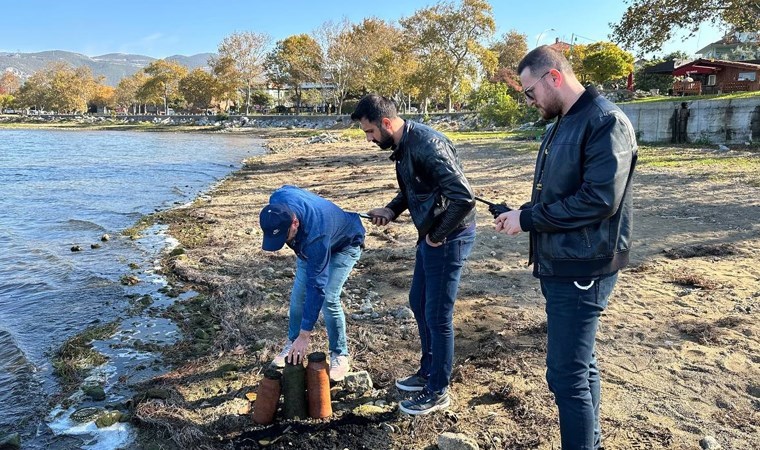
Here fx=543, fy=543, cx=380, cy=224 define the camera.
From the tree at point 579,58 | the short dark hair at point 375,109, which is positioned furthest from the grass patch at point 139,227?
the tree at point 579,58

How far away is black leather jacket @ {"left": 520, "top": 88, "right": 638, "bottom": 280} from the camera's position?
242cm

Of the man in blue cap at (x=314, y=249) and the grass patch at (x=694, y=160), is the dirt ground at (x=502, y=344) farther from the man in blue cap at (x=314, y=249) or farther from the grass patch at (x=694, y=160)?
the grass patch at (x=694, y=160)

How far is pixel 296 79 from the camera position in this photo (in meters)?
75.6

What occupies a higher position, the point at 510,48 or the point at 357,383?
the point at 510,48

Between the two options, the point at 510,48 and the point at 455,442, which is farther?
the point at 510,48

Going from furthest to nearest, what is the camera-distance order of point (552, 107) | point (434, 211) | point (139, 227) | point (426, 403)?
point (139, 227), point (426, 403), point (434, 211), point (552, 107)

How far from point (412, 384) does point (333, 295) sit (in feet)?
2.97

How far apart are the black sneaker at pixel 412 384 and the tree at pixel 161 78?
96.1m

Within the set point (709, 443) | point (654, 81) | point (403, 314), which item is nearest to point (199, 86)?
point (654, 81)

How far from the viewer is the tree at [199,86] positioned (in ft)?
269

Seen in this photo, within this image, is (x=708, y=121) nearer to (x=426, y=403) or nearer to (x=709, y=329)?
(x=709, y=329)

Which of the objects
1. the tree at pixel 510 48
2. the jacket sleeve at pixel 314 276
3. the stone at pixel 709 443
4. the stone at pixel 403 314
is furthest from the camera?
the tree at pixel 510 48

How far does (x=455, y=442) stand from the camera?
3.36 meters

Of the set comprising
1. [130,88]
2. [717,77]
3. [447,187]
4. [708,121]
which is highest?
[130,88]
